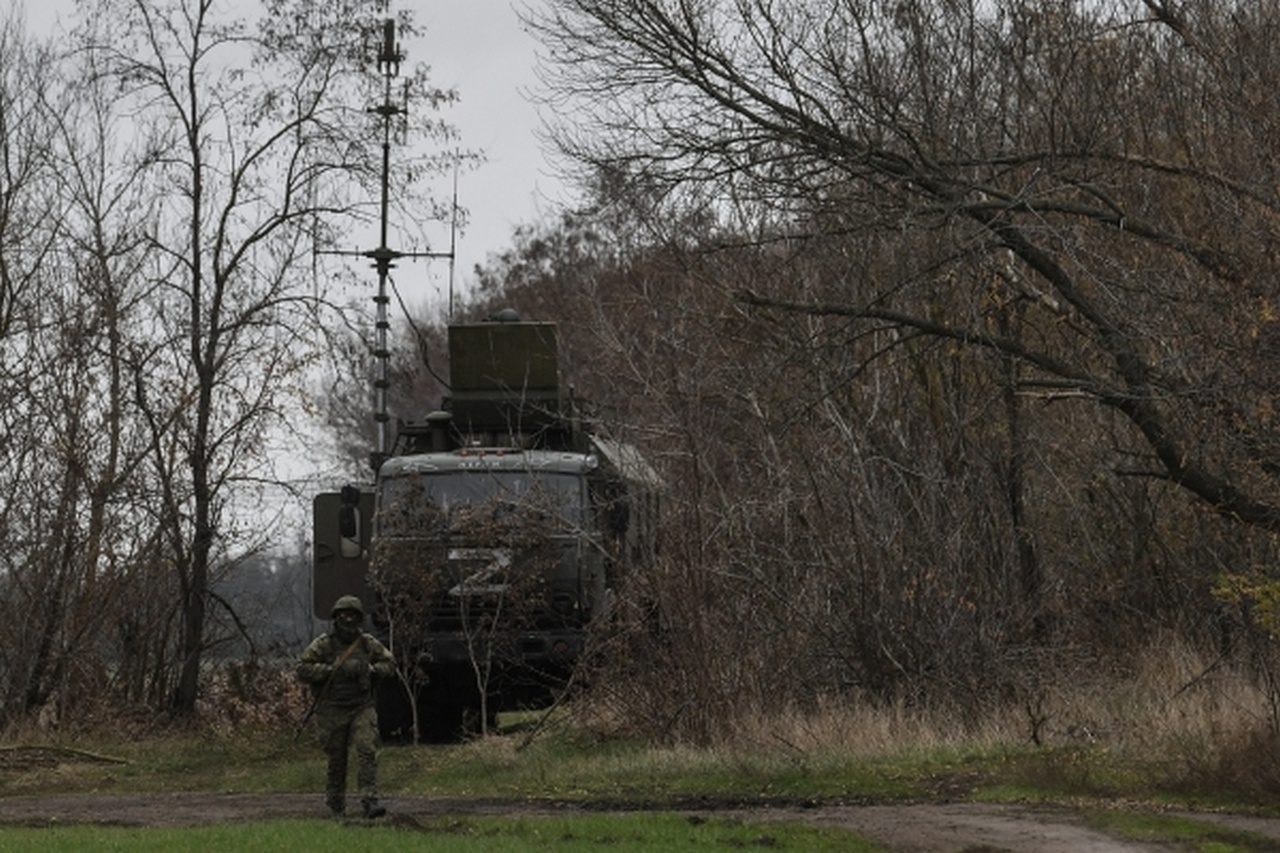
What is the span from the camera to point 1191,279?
1891 cm

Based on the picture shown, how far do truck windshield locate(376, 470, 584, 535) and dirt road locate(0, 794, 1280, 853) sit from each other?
13.9 ft

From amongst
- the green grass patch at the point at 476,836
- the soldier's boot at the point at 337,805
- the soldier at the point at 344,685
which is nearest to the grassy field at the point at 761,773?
the green grass patch at the point at 476,836

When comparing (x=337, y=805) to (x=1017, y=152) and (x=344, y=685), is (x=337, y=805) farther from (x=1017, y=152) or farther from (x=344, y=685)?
(x=1017, y=152)

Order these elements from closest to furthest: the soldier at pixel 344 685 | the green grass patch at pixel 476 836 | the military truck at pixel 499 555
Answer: the green grass patch at pixel 476 836
the soldier at pixel 344 685
the military truck at pixel 499 555

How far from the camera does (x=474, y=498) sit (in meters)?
22.4

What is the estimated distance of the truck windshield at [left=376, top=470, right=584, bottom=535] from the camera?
22062 mm

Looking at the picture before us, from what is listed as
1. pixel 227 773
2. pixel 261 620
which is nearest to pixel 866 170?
pixel 227 773

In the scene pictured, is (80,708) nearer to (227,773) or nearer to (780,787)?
(227,773)

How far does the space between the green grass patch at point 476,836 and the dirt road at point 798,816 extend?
41 cm

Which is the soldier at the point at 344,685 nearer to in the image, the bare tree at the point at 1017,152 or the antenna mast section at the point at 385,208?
the bare tree at the point at 1017,152

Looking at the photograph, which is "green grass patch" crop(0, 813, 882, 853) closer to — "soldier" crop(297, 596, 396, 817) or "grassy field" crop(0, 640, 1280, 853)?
"grassy field" crop(0, 640, 1280, 853)

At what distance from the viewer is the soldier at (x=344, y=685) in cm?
1608

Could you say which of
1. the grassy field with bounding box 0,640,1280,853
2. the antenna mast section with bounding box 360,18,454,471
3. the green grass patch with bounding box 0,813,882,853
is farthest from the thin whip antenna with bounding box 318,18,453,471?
the green grass patch with bounding box 0,813,882,853

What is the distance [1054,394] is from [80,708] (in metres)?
13.7
